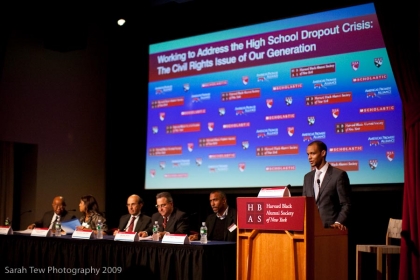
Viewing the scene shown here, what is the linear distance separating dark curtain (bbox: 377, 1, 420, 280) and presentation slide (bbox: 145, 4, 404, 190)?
1.39 meters

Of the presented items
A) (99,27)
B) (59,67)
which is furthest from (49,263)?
(99,27)

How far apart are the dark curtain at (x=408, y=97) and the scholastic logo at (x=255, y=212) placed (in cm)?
110

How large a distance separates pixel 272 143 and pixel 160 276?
8.42ft

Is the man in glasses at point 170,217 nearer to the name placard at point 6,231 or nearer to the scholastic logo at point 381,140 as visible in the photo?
the name placard at point 6,231

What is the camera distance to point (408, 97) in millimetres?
4332

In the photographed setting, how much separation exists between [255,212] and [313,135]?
258 centimetres

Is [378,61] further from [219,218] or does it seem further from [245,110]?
[219,218]

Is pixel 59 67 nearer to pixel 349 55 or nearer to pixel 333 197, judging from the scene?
pixel 349 55

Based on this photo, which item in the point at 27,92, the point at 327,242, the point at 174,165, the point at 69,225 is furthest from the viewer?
the point at 27,92

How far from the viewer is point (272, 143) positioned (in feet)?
21.8

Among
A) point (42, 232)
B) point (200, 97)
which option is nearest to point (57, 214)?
point (42, 232)

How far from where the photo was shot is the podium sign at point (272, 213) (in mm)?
3699

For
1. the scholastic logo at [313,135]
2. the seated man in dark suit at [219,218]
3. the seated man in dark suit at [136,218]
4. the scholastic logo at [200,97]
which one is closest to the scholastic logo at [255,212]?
the seated man in dark suit at [219,218]

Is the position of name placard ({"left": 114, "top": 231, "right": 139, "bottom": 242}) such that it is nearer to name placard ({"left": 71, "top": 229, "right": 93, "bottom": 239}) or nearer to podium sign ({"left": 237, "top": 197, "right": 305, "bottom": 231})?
name placard ({"left": 71, "top": 229, "right": 93, "bottom": 239})
